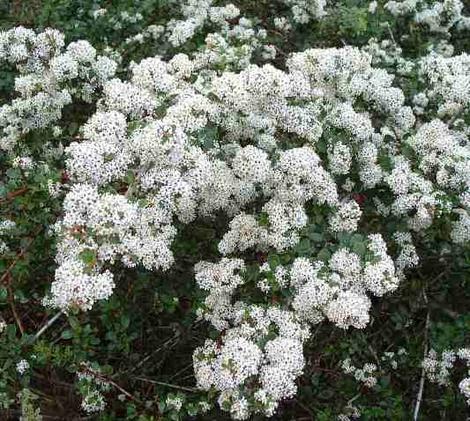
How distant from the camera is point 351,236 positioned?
175 inches

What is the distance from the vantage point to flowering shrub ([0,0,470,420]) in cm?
401

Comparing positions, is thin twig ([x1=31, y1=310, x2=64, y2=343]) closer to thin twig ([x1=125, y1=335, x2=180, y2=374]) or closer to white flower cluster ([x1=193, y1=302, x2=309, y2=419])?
thin twig ([x1=125, y1=335, x2=180, y2=374])

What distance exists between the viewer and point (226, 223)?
5148mm

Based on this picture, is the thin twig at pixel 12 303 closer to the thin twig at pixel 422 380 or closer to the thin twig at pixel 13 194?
the thin twig at pixel 13 194

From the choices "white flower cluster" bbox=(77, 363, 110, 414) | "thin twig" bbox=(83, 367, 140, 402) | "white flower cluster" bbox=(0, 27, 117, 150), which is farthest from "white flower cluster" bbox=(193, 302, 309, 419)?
"white flower cluster" bbox=(0, 27, 117, 150)

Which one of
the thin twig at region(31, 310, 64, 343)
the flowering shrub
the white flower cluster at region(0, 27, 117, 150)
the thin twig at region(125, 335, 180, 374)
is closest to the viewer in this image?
the flowering shrub

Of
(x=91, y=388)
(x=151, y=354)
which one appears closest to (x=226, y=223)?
(x=151, y=354)

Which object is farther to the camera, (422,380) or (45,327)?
(422,380)

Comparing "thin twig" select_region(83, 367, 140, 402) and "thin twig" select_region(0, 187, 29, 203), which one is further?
"thin twig" select_region(0, 187, 29, 203)

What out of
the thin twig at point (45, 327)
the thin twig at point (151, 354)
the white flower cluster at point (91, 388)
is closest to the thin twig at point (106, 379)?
the white flower cluster at point (91, 388)

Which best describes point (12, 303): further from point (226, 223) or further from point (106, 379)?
point (226, 223)

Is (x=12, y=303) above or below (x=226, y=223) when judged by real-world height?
below

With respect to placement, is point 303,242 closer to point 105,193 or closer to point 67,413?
point 105,193

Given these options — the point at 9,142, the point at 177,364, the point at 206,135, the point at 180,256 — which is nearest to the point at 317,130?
the point at 206,135
